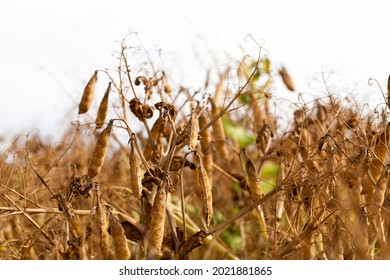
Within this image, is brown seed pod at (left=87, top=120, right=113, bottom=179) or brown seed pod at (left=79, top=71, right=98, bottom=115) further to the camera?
brown seed pod at (left=79, top=71, right=98, bottom=115)

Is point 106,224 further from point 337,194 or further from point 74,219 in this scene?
point 337,194

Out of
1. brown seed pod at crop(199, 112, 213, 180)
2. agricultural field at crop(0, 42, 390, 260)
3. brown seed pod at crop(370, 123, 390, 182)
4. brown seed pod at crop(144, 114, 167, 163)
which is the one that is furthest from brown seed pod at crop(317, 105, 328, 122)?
brown seed pod at crop(144, 114, 167, 163)

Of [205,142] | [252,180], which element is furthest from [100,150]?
[252,180]

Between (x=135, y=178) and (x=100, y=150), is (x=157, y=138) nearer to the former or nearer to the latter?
(x=100, y=150)

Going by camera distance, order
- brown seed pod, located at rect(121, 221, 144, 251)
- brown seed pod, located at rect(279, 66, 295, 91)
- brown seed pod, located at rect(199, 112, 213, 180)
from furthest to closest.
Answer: brown seed pod, located at rect(279, 66, 295, 91)
brown seed pod, located at rect(199, 112, 213, 180)
brown seed pod, located at rect(121, 221, 144, 251)

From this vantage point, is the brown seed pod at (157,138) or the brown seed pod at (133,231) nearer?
the brown seed pod at (133,231)

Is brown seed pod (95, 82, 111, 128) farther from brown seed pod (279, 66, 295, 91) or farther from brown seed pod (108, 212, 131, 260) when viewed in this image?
brown seed pod (279, 66, 295, 91)

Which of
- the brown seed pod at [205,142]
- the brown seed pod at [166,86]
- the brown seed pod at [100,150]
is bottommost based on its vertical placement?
the brown seed pod at [100,150]

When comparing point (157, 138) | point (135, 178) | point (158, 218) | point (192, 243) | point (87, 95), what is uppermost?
point (87, 95)

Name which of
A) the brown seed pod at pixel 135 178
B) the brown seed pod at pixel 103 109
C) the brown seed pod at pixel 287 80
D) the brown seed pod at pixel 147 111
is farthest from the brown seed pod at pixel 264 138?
the brown seed pod at pixel 135 178

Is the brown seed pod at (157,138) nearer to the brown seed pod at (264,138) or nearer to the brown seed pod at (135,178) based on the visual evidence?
the brown seed pod at (135,178)

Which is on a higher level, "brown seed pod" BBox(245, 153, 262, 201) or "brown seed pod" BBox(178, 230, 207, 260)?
"brown seed pod" BBox(245, 153, 262, 201)

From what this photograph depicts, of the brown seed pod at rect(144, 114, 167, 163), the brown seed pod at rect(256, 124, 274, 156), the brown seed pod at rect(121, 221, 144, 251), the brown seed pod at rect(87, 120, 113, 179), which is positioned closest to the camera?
the brown seed pod at rect(87, 120, 113, 179)

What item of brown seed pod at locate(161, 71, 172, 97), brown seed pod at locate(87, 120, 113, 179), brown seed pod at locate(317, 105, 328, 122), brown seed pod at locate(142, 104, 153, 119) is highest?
brown seed pod at locate(161, 71, 172, 97)
